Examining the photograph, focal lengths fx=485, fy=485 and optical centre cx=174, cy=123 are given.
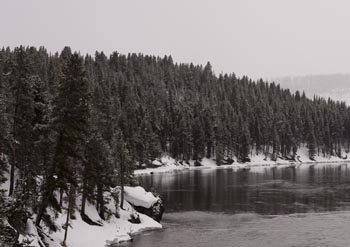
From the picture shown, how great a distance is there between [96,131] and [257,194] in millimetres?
42977

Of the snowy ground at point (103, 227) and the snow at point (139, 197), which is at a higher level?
the snow at point (139, 197)

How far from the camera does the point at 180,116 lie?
172250 mm

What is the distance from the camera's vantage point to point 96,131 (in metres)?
51.1

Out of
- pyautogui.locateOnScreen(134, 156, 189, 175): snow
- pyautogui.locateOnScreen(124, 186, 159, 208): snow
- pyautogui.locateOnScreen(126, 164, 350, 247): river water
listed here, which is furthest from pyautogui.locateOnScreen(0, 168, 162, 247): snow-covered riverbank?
pyautogui.locateOnScreen(134, 156, 189, 175): snow

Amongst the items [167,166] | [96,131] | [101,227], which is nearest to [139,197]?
[101,227]

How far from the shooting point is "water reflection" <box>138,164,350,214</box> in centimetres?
7156

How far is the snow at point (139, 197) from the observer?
60.4 metres

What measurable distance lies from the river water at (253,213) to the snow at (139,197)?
2.96 m

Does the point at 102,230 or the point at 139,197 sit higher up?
the point at 139,197

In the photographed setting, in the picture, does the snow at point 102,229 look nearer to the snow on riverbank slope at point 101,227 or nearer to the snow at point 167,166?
the snow on riverbank slope at point 101,227

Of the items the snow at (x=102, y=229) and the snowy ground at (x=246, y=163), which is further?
the snowy ground at (x=246, y=163)

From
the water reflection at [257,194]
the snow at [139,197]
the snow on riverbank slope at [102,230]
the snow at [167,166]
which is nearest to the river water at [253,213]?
the water reflection at [257,194]

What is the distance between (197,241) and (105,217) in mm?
11232

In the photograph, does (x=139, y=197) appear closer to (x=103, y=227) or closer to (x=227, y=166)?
(x=103, y=227)
